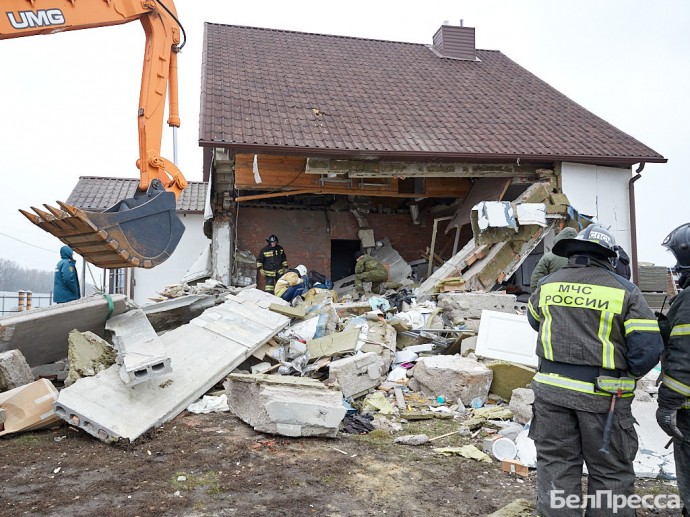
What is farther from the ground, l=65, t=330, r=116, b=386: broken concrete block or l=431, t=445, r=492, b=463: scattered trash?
l=65, t=330, r=116, b=386: broken concrete block

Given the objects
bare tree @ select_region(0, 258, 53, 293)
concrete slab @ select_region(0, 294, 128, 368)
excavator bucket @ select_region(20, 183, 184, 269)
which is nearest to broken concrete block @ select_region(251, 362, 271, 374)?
concrete slab @ select_region(0, 294, 128, 368)

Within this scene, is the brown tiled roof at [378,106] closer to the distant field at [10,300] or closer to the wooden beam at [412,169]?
the wooden beam at [412,169]

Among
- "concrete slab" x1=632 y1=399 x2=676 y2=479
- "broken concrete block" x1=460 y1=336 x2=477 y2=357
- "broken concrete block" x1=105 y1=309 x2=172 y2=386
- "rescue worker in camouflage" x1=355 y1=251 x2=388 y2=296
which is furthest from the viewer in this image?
"rescue worker in camouflage" x1=355 y1=251 x2=388 y2=296

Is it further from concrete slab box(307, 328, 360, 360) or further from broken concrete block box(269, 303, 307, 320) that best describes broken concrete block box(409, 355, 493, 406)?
broken concrete block box(269, 303, 307, 320)

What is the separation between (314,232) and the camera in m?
12.0

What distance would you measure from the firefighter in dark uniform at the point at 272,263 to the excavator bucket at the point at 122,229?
531cm

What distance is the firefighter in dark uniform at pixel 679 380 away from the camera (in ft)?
9.30

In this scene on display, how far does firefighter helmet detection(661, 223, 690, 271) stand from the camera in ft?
9.98

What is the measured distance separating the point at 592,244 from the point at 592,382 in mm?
739

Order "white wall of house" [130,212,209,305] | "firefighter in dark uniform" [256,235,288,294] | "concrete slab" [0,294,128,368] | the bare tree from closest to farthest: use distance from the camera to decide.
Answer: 1. "concrete slab" [0,294,128,368]
2. "firefighter in dark uniform" [256,235,288,294]
3. "white wall of house" [130,212,209,305]
4. the bare tree

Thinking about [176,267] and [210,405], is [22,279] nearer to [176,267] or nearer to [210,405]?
[176,267]

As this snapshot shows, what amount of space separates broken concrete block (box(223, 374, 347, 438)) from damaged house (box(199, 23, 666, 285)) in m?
5.27

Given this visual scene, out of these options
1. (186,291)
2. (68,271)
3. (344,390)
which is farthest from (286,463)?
(186,291)

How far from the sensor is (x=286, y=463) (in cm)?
394
